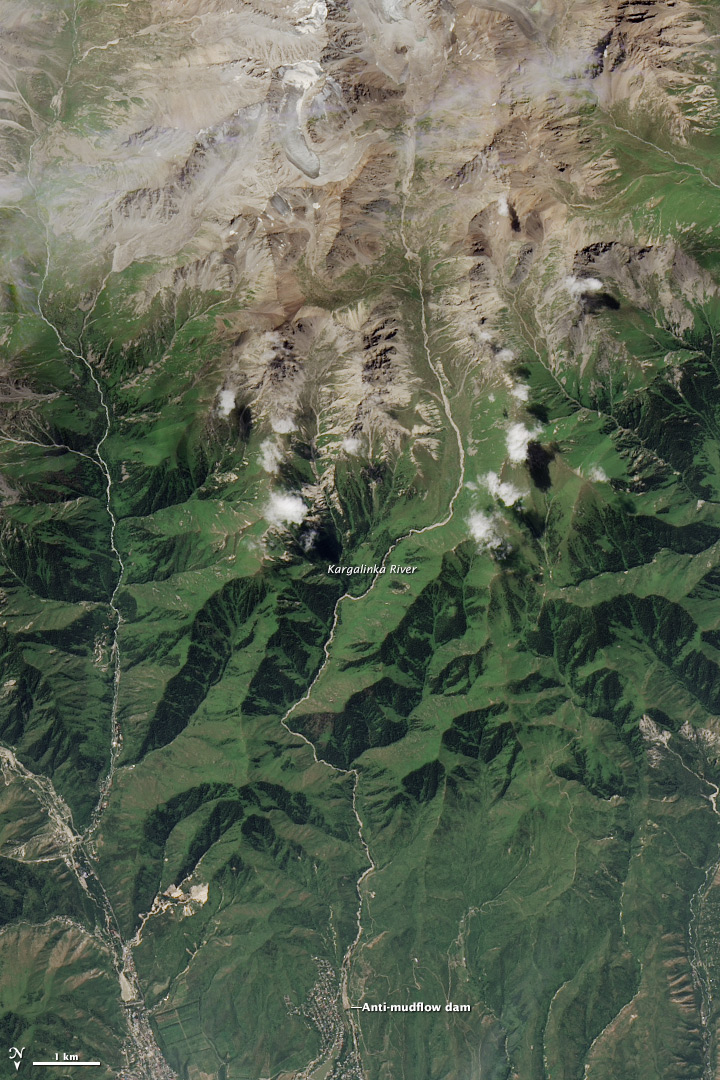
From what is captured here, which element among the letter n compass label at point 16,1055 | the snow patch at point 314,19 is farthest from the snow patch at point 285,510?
the letter n compass label at point 16,1055

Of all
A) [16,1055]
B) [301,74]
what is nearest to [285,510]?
[301,74]

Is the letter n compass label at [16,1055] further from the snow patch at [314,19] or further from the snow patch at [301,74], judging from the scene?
the snow patch at [314,19]

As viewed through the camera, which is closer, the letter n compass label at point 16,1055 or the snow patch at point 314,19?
the snow patch at point 314,19

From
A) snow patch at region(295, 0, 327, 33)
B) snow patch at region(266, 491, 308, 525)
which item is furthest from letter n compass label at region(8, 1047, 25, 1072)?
snow patch at region(295, 0, 327, 33)

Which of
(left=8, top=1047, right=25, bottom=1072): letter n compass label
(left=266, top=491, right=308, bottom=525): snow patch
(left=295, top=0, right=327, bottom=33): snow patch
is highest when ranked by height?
(left=295, top=0, right=327, bottom=33): snow patch

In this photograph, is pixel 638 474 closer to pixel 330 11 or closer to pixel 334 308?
pixel 334 308

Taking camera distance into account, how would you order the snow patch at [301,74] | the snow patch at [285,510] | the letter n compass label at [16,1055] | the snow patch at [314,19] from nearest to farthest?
the snow patch at [314,19]
the snow patch at [301,74]
the snow patch at [285,510]
the letter n compass label at [16,1055]

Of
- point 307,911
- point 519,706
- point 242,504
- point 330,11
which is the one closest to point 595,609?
point 519,706

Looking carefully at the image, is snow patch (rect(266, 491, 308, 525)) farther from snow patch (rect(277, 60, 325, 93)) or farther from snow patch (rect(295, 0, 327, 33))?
snow patch (rect(295, 0, 327, 33))
